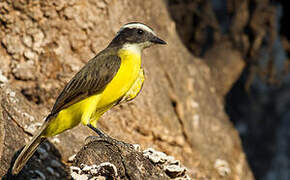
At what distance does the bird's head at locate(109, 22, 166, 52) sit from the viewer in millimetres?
6832

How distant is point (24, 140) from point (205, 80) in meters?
4.28

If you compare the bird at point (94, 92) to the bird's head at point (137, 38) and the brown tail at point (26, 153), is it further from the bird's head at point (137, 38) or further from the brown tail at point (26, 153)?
the bird's head at point (137, 38)

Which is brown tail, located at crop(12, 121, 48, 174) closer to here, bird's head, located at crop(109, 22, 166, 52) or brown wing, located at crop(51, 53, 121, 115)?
brown wing, located at crop(51, 53, 121, 115)

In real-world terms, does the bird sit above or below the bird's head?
below

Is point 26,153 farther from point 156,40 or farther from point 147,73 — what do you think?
point 147,73

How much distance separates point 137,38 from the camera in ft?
22.5

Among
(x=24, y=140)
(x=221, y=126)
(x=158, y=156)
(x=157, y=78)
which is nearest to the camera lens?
(x=158, y=156)

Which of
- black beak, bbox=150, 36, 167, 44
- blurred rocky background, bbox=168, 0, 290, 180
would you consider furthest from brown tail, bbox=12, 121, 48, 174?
blurred rocky background, bbox=168, 0, 290, 180

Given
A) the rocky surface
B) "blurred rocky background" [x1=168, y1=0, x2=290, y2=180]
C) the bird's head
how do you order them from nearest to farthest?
the bird's head → the rocky surface → "blurred rocky background" [x1=168, y1=0, x2=290, y2=180]

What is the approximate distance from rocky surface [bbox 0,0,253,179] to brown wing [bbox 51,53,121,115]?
939 mm

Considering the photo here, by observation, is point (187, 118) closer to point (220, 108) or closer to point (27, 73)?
point (220, 108)

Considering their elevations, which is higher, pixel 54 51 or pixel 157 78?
pixel 54 51

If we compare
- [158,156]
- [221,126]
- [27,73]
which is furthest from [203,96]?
[158,156]

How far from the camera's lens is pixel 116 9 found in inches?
332
